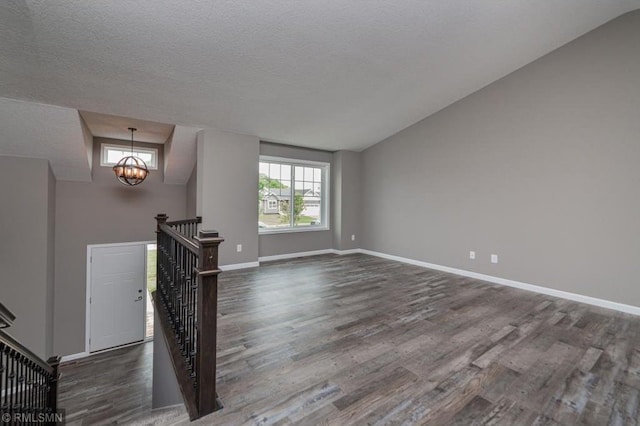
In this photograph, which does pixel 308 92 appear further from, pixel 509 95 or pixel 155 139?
pixel 155 139

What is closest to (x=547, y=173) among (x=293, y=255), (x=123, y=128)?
(x=293, y=255)

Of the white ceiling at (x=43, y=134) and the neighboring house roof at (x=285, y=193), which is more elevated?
the white ceiling at (x=43, y=134)

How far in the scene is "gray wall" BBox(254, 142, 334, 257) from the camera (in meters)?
5.65

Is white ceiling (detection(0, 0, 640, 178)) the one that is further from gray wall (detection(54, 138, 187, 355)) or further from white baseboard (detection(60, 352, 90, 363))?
white baseboard (detection(60, 352, 90, 363))

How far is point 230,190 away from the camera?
16.0 ft

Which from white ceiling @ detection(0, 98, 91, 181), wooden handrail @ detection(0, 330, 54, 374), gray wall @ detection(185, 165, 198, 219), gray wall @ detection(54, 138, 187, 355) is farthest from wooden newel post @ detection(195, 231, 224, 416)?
gray wall @ detection(54, 138, 187, 355)

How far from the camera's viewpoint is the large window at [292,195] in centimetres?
573

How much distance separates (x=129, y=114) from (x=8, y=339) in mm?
3169

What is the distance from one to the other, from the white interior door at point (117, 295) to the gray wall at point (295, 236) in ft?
8.81

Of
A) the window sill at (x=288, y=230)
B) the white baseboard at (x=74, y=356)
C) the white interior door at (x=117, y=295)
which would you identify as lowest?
the white baseboard at (x=74, y=356)

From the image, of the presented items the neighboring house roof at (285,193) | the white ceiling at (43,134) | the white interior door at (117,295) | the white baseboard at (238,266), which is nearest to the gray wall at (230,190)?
the white baseboard at (238,266)

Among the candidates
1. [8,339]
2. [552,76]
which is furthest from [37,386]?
[552,76]

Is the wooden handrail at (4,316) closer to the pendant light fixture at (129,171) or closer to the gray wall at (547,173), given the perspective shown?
the pendant light fixture at (129,171)

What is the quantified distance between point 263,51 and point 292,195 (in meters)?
3.32
